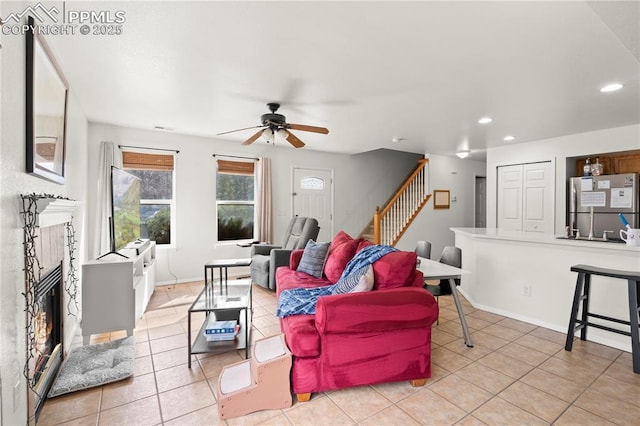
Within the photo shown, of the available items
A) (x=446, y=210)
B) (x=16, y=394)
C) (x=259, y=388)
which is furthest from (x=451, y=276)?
(x=446, y=210)

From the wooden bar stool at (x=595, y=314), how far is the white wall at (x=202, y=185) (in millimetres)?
4335

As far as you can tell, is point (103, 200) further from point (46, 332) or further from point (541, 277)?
point (541, 277)

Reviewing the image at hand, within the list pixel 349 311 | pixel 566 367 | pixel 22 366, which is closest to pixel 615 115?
pixel 566 367

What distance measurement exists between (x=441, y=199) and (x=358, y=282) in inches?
202

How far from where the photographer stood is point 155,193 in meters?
4.71

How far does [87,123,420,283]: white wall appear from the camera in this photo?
4445 millimetres

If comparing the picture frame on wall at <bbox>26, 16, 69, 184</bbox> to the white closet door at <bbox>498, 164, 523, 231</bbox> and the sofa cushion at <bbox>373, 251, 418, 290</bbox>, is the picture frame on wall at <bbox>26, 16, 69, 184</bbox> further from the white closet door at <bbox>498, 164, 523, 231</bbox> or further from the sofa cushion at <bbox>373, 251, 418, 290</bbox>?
the white closet door at <bbox>498, 164, 523, 231</bbox>

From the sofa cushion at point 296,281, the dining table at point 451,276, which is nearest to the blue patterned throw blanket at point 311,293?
the sofa cushion at point 296,281

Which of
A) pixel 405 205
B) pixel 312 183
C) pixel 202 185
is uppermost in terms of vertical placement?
pixel 312 183

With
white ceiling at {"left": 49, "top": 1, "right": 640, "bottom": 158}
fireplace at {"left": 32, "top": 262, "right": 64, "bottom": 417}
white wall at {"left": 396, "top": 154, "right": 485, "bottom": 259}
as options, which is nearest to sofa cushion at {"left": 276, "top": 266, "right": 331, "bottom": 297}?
fireplace at {"left": 32, "top": 262, "right": 64, "bottom": 417}

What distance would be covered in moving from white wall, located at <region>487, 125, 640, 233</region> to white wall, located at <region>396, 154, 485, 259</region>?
1002 mm

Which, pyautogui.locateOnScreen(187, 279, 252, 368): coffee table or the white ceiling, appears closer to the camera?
the white ceiling

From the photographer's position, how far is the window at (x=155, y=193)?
4.54 meters

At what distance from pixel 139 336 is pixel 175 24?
9.06ft
